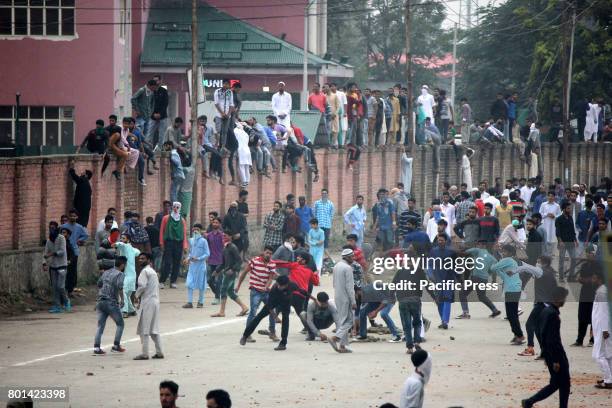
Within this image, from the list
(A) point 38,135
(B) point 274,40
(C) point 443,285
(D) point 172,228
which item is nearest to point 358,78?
(B) point 274,40

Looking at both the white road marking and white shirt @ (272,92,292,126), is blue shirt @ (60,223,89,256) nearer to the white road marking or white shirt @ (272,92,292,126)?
the white road marking

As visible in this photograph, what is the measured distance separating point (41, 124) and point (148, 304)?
2506cm

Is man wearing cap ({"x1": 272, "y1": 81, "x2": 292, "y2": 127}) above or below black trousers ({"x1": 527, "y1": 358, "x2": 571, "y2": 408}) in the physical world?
above

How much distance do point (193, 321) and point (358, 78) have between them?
60.8 metres

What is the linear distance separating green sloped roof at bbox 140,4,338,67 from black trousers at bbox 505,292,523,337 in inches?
1282

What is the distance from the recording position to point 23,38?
44.3m

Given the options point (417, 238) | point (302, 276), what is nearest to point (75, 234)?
point (302, 276)

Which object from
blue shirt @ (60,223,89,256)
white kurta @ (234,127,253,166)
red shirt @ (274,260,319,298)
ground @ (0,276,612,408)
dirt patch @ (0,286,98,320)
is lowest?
ground @ (0,276,612,408)

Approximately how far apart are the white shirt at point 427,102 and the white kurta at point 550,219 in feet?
33.2

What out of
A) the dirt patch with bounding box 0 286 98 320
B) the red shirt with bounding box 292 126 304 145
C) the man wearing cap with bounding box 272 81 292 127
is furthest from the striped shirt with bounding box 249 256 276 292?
the red shirt with bounding box 292 126 304 145

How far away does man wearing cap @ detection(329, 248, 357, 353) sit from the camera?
22.4 meters

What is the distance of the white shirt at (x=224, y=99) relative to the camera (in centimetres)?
3522

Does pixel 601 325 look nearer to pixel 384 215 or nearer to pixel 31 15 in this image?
pixel 384 215

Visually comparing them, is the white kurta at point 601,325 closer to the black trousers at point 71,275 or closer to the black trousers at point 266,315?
the black trousers at point 266,315
